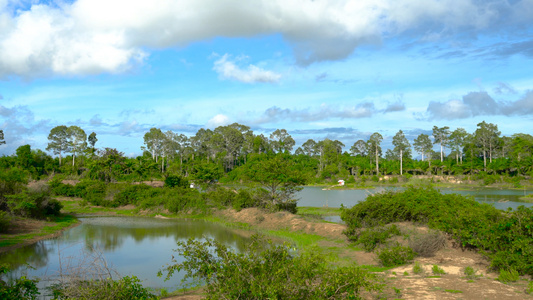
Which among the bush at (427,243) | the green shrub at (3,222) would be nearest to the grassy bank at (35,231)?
the green shrub at (3,222)

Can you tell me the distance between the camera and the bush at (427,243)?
14375mm

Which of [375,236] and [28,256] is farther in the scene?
[28,256]

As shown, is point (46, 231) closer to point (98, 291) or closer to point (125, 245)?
point (125, 245)

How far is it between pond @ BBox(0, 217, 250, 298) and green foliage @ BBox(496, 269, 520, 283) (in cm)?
995

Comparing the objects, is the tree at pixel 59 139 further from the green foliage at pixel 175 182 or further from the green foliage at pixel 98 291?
the green foliage at pixel 98 291

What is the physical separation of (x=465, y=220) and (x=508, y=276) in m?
3.73

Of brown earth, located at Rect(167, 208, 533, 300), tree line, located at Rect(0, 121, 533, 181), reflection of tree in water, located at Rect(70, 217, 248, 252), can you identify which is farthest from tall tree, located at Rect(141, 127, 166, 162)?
brown earth, located at Rect(167, 208, 533, 300)

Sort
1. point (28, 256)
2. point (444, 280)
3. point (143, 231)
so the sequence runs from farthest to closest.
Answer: point (143, 231), point (28, 256), point (444, 280)

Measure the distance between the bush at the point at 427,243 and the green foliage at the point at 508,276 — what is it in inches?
136

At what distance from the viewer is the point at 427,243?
14.4 m

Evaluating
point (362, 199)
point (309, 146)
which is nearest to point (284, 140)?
point (309, 146)

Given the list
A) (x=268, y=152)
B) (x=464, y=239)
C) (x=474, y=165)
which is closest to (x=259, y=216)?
(x=464, y=239)

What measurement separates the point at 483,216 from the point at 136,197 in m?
28.3

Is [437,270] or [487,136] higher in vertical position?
[487,136]
